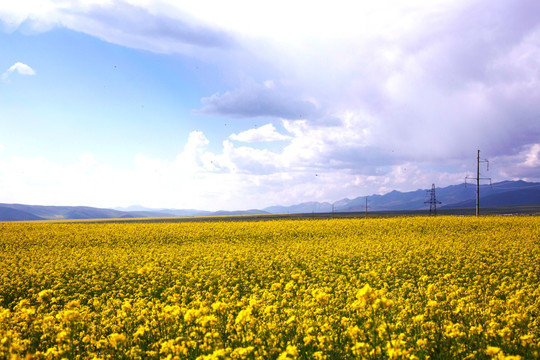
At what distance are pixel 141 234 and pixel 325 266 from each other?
74.5 feet

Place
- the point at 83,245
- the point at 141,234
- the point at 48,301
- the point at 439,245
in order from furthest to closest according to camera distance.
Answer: the point at 141,234
the point at 83,245
the point at 439,245
the point at 48,301

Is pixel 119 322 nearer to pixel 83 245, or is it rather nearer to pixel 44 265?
pixel 44 265

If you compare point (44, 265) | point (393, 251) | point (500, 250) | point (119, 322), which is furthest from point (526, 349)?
point (44, 265)

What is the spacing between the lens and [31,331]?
8094mm

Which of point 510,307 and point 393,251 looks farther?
point 393,251

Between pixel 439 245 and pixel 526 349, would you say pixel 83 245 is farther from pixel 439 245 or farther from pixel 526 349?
pixel 526 349

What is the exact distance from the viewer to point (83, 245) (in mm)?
28344

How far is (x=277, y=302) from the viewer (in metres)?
9.31

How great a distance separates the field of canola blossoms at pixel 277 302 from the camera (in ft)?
22.1

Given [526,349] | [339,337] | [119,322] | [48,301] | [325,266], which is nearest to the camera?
[526,349]

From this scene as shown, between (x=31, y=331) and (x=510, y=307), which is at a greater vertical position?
(x=510, y=307)

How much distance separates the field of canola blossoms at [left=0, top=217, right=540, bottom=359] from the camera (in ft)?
22.1

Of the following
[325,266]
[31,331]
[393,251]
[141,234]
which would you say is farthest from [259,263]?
[141,234]

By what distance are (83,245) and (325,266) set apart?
21.1 meters
